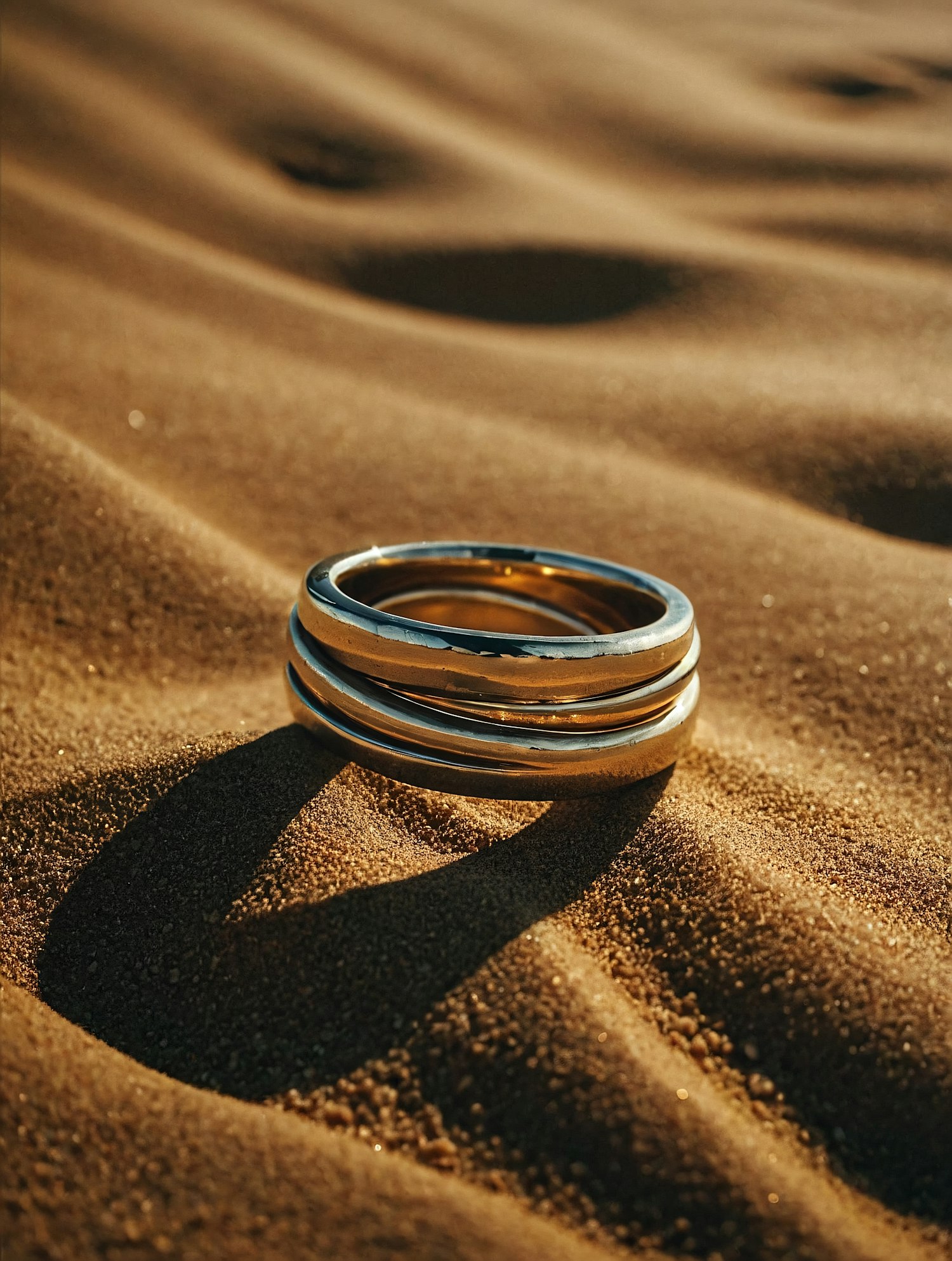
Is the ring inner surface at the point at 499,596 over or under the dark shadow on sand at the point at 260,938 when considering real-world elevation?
over

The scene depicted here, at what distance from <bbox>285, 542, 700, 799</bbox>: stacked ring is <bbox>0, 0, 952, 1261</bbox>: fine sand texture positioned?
0.17ft

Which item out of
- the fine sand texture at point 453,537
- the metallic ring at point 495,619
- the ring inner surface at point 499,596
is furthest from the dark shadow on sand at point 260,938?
the ring inner surface at point 499,596

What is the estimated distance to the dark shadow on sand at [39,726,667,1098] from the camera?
875 mm

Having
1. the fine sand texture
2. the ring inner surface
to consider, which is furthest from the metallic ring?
the fine sand texture

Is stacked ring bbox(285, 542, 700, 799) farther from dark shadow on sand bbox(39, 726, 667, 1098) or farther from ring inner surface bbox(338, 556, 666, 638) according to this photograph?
ring inner surface bbox(338, 556, 666, 638)

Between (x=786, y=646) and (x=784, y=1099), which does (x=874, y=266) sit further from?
(x=784, y=1099)

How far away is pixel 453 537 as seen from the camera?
1705 millimetres

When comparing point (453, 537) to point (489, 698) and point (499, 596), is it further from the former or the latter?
point (489, 698)

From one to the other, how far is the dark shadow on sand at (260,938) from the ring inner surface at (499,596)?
39cm

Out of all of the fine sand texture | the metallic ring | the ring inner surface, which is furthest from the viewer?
the ring inner surface

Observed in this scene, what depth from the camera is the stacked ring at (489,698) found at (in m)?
1.12

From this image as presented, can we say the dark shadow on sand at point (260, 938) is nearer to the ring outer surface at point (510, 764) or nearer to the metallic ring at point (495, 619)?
the ring outer surface at point (510, 764)

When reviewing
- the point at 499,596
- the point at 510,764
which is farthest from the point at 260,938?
the point at 499,596

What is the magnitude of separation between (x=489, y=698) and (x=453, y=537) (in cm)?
61
